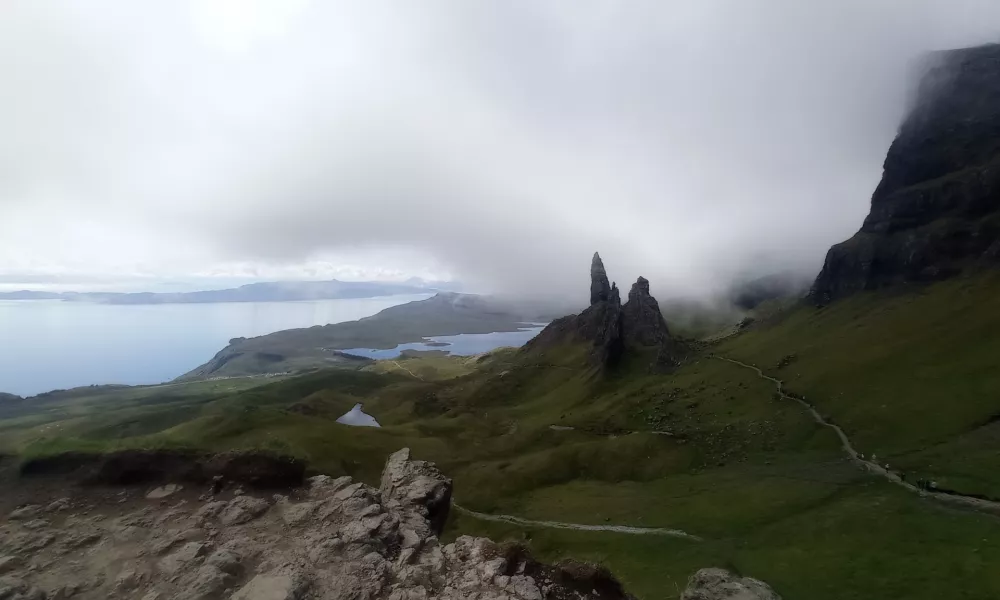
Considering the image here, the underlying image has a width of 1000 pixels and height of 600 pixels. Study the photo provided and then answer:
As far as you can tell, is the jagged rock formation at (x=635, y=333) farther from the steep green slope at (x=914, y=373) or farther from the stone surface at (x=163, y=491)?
the stone surface at (x=163, y=491)

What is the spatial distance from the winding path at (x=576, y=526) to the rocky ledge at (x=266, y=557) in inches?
1513

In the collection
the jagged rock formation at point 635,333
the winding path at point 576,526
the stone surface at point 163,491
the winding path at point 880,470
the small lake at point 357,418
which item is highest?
the jagged rock formation at point 635,333

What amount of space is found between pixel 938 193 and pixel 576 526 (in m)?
173

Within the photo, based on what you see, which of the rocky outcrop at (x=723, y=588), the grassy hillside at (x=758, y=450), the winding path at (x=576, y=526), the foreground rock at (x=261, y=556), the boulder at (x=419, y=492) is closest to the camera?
the foreground rock at (x=261, y=556)

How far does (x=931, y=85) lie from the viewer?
191m

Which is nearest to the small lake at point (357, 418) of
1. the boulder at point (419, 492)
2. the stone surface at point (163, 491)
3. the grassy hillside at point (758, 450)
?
the grassy hillside at point (758, 450)

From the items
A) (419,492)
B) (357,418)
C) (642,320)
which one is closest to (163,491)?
(419,492)

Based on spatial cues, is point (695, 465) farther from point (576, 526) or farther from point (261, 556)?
point (261, 556)

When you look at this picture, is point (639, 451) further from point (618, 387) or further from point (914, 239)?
point (914, 239)

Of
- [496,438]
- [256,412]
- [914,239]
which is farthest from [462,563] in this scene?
[914,239]

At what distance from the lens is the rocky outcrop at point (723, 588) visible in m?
22.7

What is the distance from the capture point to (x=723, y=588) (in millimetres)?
23094

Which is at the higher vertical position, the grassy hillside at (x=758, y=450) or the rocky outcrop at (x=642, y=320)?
the rocky outcrop at (x=642, y=320)

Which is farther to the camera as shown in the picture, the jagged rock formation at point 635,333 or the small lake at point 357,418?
the small lake at point 357,418
